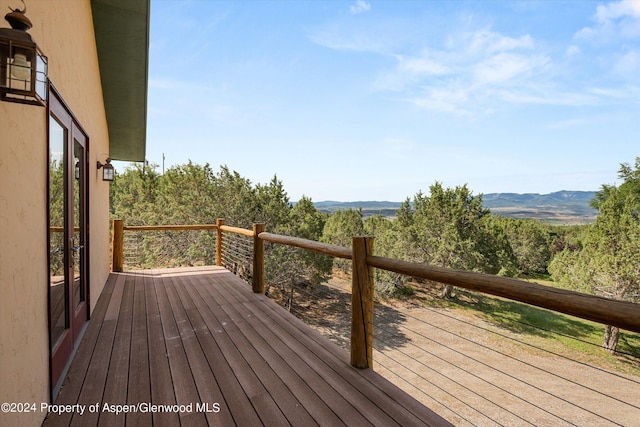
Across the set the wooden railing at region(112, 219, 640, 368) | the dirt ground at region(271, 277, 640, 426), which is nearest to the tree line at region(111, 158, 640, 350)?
the dirt ground at region(271, 277, 640, 426)

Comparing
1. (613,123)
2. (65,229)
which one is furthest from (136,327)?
(613,123)

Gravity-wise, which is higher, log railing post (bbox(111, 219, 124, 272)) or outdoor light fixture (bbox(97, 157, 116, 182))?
outdoor light fixture (bbox(97, 157, 116, 182))

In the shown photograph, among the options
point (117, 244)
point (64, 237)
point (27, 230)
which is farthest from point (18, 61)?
point (117, 244)

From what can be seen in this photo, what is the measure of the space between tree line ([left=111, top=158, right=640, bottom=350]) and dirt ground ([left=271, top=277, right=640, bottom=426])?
1917 mm

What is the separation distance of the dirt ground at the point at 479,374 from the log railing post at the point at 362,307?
499 cm

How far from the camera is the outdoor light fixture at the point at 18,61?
4.44 ft

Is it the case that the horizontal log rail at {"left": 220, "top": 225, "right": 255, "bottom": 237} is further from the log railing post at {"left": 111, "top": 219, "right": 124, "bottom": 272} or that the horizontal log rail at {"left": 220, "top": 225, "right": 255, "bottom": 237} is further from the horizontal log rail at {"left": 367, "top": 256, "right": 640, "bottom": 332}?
the horizontal log rail at {"left": 367, "top": 256, "right": 640, "bottom": 332}

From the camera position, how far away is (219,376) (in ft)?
7.67

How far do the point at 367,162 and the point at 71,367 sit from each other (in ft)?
218

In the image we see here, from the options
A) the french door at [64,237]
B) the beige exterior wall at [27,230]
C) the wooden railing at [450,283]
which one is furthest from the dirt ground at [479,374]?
→ the beige exterior wall at [27,230]

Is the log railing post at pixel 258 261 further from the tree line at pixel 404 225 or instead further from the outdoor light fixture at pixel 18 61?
the tree line at pixel 404 225

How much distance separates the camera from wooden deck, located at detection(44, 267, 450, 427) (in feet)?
6.17

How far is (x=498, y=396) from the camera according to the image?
455 inches

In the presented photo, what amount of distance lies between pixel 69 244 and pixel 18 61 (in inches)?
73.9
